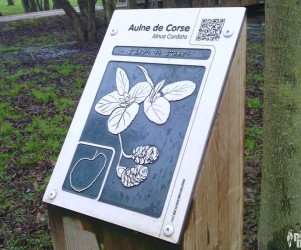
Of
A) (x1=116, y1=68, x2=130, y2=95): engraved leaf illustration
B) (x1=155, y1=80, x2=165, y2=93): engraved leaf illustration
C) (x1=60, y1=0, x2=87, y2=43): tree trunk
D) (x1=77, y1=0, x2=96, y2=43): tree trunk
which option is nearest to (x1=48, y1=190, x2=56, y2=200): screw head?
(x1=116, y1=68, x2=130, y2=95): engraved leaf illustration

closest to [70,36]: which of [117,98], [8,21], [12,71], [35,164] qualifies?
[8,21]

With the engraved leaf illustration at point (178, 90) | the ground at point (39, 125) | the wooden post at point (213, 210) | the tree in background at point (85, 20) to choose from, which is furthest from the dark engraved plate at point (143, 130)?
the tree in background at point (85, 20)

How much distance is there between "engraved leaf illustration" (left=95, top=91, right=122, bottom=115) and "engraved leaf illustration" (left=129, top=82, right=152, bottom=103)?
0.32 feet

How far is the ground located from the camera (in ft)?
12.8

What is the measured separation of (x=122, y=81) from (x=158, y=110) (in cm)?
34

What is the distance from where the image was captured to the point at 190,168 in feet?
6.56

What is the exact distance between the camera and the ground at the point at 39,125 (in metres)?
3.91

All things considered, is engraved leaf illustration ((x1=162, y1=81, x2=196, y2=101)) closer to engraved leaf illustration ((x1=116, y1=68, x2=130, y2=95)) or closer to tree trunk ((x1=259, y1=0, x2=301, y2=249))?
engraved leaf illustration ((x1=116, y1=68, x2=130, y2=95))

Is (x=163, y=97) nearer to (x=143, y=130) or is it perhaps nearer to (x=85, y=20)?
(x=143, y=130)

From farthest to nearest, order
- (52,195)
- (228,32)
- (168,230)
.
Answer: (52,195) < (228,32) < (168,230)

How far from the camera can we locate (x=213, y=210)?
7.15 ft

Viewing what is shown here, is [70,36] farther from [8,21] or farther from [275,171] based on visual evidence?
[275,171]

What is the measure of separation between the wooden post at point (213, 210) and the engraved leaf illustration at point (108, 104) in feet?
1.91

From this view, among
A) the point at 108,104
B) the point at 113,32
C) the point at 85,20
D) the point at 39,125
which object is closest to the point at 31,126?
the point at 39,125
